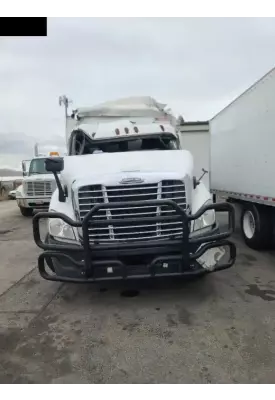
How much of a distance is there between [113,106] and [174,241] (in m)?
3.91

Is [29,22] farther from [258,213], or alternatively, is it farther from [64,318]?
[258,213]

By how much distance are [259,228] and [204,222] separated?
9.85 feet

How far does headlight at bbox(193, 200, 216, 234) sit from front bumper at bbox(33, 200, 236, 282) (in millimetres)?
174

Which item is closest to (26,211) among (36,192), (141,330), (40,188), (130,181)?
(36,192)

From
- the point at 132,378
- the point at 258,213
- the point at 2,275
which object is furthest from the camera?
the point at 258,213

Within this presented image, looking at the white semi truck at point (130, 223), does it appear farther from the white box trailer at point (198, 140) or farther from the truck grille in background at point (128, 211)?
the white box trailer at point (198, 140)

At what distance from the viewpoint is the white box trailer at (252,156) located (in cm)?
607

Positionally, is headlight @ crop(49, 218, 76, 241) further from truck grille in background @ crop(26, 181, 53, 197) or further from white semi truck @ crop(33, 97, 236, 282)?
truck grille in background @ crop(26, 181, 53, 197)

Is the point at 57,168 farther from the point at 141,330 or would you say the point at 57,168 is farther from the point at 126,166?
the point at 141,330

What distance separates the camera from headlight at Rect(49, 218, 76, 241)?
166 inches

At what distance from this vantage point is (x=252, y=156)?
684 cm

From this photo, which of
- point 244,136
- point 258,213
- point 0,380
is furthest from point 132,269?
point 244,136

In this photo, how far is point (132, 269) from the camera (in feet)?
13.3

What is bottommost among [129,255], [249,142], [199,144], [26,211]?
[26,211]
